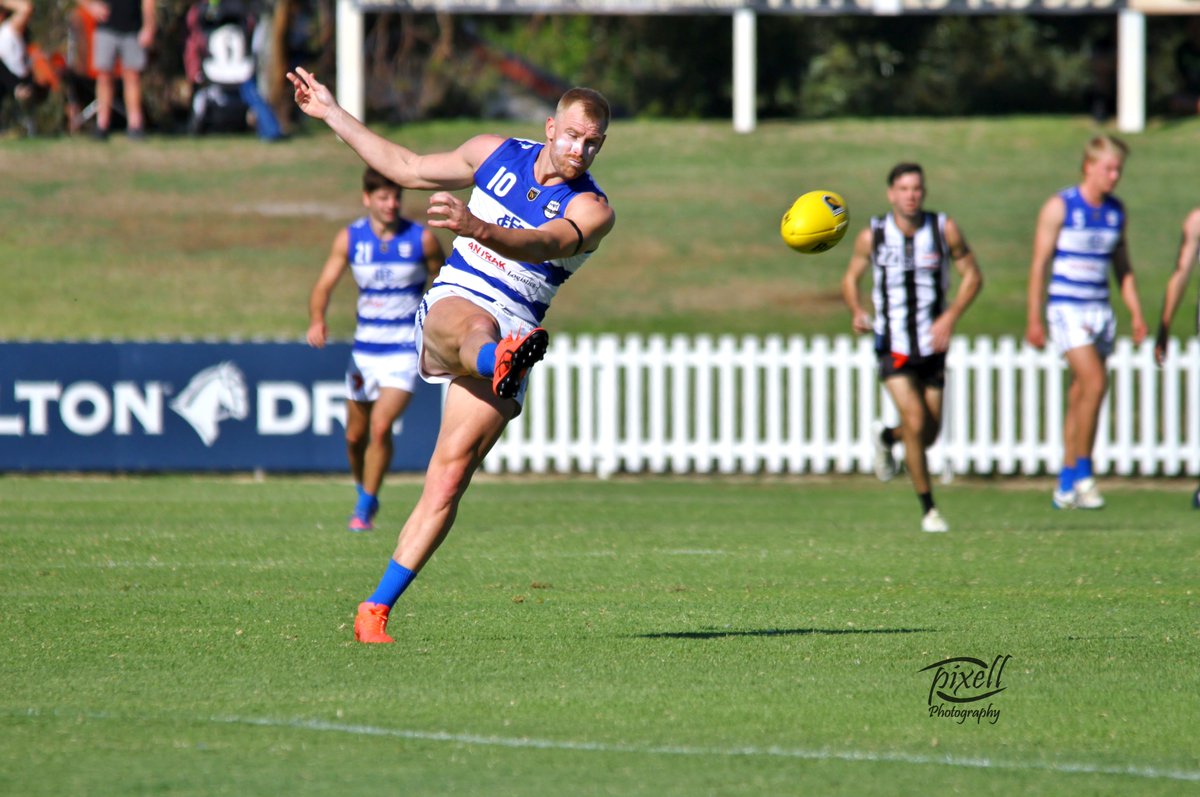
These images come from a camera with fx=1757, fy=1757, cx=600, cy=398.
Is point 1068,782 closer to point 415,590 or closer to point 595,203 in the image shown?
point 595,203

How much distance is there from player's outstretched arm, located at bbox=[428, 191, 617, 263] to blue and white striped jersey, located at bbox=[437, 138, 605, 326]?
0.43 feet

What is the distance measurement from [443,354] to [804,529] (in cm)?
525

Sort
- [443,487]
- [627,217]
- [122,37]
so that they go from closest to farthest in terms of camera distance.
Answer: [443,487] < [627,217] < [122,37]

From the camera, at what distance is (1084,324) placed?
12281mm

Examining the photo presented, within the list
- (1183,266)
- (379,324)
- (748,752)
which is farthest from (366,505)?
(748,752)

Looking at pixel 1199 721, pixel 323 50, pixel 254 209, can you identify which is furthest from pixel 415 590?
pixel 323 50

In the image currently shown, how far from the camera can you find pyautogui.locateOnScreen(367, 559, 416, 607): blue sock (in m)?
6.48

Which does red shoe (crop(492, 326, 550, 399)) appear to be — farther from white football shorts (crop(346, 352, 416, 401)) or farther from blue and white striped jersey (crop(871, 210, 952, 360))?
blue and white striped jersey (crop(871, 210, 952, 360))

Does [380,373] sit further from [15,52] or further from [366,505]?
[15,52]

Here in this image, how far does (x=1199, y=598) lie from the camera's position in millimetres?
7785

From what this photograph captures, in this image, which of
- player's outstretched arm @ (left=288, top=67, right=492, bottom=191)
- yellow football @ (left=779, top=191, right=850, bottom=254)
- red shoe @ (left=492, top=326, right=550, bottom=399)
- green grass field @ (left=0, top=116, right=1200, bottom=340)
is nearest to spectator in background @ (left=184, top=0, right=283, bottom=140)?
green grass field @ (left=0, top=116, right=1200, bottom=340)

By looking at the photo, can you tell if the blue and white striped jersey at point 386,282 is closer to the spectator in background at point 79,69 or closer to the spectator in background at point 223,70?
the spectator in background at point 79,69

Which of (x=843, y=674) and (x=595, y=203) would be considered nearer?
(x=843, y=674)

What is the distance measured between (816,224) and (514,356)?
7.67ft
